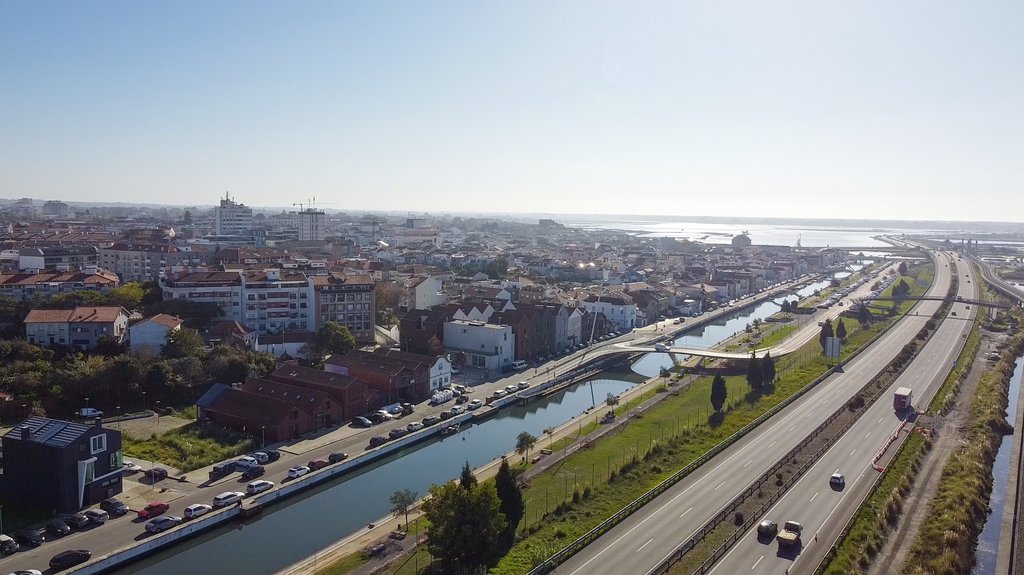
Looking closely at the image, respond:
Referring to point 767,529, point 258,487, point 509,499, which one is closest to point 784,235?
point 767,529

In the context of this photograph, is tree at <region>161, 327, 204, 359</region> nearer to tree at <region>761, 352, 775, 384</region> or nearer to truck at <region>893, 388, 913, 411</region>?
tree at <region>761, 352, 775, 384</region>

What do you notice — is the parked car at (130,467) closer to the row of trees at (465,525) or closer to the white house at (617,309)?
the row of trees at (465,525)

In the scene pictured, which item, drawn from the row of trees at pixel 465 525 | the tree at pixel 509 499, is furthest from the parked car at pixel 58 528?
the tree at pixel 509 499

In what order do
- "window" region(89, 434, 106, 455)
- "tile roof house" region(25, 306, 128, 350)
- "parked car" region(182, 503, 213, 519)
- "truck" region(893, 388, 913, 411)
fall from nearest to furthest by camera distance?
"parked car" region(182, 503, 213, 519) → "window" region(89, 434, 106, 455) → "truck" region(893, 388, 913, 411) → "tile roof house" region(25, 306, 128, 350)

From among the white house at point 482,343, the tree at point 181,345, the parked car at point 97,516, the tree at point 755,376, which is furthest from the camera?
the white house at point 482,343

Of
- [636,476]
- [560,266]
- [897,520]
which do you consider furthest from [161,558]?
[560,266]

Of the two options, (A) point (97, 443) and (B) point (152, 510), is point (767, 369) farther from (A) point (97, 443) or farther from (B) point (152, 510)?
(A) point (97, 443)

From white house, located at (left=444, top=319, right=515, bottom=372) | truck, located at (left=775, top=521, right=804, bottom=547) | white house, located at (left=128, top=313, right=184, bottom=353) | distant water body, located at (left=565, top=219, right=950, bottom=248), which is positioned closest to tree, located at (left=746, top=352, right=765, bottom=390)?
white house, located at (left=444, top=319, right=515, bottom=372)
